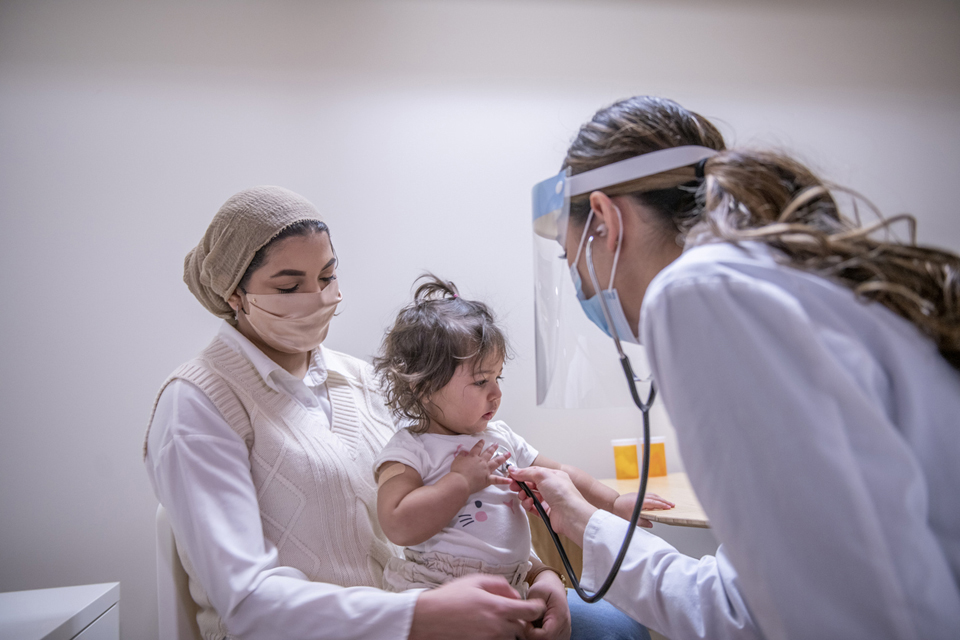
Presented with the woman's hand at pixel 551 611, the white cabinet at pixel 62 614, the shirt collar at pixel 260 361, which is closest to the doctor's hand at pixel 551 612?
the woman's hand at pixel 551 611

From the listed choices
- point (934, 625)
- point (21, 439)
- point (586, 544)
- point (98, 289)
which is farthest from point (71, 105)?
point (934, 625)

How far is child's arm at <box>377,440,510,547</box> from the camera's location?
1.29 m

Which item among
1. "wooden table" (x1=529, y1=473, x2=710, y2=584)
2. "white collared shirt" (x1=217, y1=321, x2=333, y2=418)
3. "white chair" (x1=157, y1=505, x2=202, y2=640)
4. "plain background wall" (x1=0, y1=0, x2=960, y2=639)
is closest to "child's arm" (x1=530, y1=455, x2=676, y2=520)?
"wooden table" (x1=529, y1=473, x2=710, y2=584)

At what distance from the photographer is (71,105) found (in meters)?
2.14

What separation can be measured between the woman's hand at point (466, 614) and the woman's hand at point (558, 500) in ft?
0.58

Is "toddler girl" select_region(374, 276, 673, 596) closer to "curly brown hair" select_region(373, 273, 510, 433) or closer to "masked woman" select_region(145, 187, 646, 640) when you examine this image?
"curly brown hair" select_region(373, 273, 510, 433)

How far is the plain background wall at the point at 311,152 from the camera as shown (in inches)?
82.4

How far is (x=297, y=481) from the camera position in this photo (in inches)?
53.5

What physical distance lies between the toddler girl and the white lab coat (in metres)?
0.67

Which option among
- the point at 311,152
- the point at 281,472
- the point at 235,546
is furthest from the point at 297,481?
the point at 311,152

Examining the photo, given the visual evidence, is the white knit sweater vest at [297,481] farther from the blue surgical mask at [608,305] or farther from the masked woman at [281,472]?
the blue surgical mask at [608,305]

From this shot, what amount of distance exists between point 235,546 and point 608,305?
0.86 meters

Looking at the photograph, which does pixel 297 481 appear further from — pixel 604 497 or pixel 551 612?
pixel 604 497

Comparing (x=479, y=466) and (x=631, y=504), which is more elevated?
(x=479, y=466)
